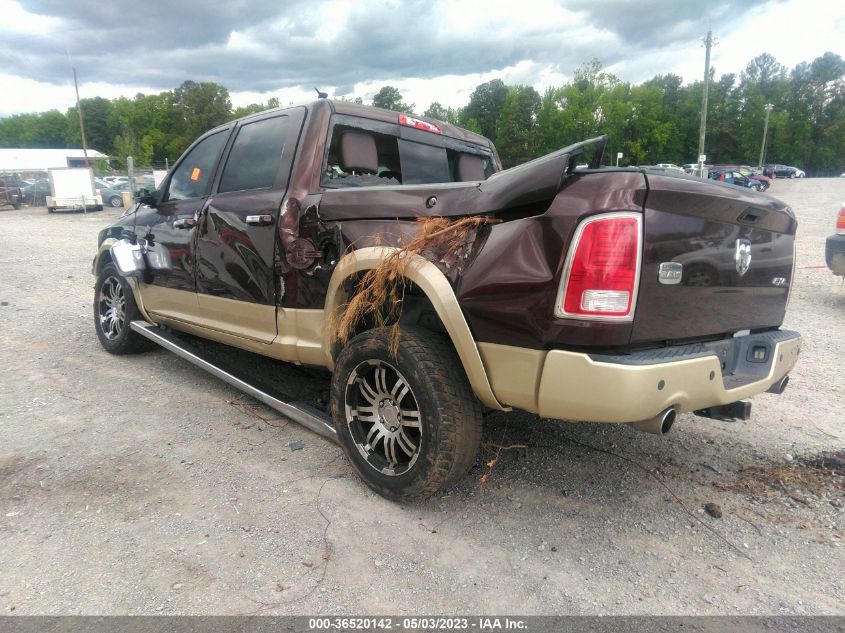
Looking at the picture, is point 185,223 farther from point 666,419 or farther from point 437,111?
point 437,111

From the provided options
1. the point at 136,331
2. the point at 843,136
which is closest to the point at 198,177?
the point at 136,331

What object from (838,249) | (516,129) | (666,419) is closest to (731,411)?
(666,419)

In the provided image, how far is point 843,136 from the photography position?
73.6m

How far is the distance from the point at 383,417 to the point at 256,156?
199 cm

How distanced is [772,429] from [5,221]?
88.9 ft

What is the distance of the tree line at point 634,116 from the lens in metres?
64.6

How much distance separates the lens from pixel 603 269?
6.92 feet

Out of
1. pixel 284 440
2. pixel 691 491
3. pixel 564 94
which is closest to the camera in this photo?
pixel 691 491

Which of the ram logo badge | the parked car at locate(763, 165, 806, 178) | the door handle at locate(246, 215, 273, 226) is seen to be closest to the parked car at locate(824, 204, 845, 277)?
the ram logo badge

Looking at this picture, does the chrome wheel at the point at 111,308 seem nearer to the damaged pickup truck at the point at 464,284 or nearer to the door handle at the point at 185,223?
the door handle at the point at 185,223

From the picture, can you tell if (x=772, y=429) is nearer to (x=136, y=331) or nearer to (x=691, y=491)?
(x=691, y=491)

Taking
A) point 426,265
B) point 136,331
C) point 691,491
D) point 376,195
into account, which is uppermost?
point 376,195

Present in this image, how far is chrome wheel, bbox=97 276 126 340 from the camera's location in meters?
5.15

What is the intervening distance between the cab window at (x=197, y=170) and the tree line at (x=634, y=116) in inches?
2128
